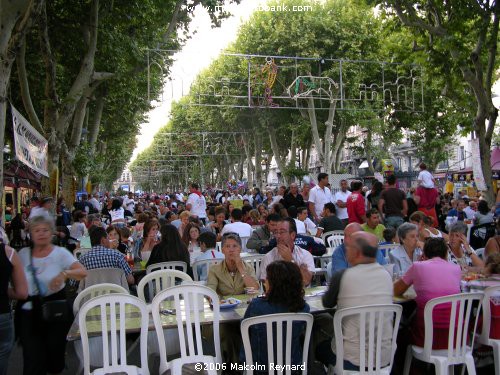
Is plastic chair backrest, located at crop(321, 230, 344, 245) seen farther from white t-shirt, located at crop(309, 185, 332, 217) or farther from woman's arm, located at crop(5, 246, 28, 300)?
woman's arm, located at crop(5, 246, 28, 300)

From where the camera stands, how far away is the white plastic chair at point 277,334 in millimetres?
4125

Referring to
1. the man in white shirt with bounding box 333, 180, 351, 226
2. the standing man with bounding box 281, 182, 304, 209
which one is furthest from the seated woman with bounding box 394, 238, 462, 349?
the standing man with bounding box 281, 182, 304, 209

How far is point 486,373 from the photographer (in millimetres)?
5676

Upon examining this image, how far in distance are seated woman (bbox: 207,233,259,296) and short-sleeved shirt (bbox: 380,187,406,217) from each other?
5690 mm

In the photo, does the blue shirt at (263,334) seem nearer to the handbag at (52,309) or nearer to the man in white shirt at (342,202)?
the handbag at (52,309)

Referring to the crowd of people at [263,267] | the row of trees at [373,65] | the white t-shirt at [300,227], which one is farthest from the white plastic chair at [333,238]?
the row of trees at [373,65]

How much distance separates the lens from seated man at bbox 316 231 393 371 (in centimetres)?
431

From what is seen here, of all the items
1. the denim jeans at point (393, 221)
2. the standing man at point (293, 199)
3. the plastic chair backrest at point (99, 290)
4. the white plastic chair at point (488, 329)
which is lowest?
the white plastic chair at point (488, 329)

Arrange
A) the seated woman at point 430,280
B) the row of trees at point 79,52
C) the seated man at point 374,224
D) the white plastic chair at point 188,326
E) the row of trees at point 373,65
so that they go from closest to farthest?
the white plastic chair at point 188,326, the seated woman at point 430,280, the seated man at point 374,224, the row of trees at point 373,65, the row of trees at point 79,52

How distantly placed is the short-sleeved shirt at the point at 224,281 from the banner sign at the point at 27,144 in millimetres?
4038

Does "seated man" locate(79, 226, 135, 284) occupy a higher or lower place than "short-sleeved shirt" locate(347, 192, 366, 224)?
lower

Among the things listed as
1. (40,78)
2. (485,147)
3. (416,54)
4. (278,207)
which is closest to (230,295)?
(278,207)

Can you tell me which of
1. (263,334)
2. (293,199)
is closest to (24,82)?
(293,199)

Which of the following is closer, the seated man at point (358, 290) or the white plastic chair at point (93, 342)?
the seated man at point (358, 290)
